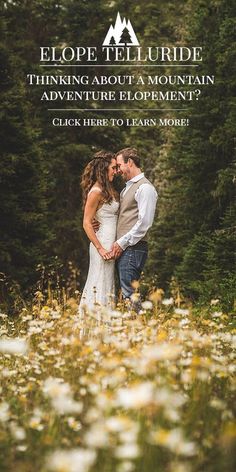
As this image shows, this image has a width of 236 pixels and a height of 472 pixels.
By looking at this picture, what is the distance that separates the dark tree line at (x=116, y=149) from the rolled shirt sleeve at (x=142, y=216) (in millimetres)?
3161

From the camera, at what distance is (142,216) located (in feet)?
22.5

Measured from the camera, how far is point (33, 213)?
12.3 metres

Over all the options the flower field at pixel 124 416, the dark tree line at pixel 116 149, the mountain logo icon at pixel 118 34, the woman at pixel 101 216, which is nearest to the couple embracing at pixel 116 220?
the woman at pixel 101 216

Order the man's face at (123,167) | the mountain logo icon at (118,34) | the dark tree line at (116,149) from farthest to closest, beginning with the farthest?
the mountain logo icon at (118,34) → the dark tree line at (116,149) → the man's face at (123,167)

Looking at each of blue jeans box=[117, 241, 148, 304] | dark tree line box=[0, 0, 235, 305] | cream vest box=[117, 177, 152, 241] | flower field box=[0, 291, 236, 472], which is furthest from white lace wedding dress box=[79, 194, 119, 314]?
dark tree line box=[0, 0, 235, 305]

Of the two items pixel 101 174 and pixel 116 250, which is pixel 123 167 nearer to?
pixel 101 174

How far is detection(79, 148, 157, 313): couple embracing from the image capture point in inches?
273

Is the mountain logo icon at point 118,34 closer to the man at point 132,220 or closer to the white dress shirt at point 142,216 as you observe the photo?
the man at point 132,220

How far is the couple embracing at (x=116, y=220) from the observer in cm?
693

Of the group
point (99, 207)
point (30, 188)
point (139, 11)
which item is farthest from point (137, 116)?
point (99, 207)

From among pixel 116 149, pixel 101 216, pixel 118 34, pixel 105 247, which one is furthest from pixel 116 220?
pixel 118 34

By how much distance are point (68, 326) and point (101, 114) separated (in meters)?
15.0

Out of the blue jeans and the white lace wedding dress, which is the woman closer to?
the white lace wedding dress

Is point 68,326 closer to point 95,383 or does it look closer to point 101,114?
point 95,383
